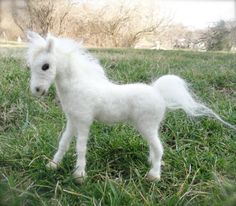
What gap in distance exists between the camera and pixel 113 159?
233 cm

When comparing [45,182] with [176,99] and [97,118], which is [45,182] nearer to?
[97,118]

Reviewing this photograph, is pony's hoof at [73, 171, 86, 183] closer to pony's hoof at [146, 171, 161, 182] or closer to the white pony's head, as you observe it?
pony's hoof at [146, 171, 161, 182]

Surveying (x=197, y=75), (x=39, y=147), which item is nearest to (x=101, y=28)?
(x=197, y=75)

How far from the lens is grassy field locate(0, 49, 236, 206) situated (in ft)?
6.16

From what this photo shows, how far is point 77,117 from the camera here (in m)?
1.82

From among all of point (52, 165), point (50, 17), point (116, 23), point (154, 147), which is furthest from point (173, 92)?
point (116, 23)

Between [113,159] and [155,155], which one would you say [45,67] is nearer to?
[155,155]

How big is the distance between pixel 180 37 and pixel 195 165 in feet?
33.1


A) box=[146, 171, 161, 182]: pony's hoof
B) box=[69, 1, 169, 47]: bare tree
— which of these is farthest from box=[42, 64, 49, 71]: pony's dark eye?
box=[69, 1, 169, 47]: bare tree

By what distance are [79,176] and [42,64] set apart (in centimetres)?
62

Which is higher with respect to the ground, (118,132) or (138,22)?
(118,132)

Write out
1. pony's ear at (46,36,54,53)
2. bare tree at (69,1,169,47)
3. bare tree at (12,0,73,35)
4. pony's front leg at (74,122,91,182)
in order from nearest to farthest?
pony's ear at (46,36,54,53) < pony's front leg at (74,122,91,182) < bare tree at (12,0,73,35) < bare tree at (69,1,169,47)

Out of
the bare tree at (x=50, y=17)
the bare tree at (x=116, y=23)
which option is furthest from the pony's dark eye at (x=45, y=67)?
the bare tree at (x=116, y=23)

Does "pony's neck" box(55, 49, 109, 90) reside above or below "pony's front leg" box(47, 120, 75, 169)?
above
